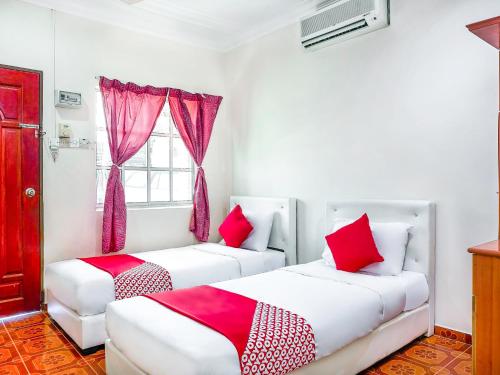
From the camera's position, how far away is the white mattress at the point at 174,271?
2.62m

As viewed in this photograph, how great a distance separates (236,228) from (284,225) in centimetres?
49

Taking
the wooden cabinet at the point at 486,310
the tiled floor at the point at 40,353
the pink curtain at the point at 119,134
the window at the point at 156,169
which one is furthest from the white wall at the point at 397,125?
the tiled floor at the point at 40,353

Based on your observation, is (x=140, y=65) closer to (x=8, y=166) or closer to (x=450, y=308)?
(x=8, y=166)

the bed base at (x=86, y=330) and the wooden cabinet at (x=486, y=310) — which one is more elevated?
the wooden cabinet at (x=486, y=310)

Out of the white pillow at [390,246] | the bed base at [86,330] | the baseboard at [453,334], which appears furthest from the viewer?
the white pillow at [390,246]

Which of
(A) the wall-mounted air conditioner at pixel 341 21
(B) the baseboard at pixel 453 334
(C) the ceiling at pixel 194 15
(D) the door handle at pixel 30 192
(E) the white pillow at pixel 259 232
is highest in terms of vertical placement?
(C) the ceiling at pixel 194 15

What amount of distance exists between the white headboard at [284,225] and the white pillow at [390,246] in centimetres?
101

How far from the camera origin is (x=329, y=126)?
11.6 feet

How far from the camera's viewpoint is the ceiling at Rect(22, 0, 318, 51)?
359cm

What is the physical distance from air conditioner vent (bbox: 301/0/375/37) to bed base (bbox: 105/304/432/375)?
7.82 feet

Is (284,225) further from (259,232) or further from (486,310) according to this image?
Result: (486,310)

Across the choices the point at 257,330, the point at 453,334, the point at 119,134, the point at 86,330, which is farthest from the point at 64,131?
the point at 453,334

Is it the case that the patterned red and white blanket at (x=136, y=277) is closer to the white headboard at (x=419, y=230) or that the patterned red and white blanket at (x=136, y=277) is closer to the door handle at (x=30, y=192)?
the door handle at (x=30, y=192)

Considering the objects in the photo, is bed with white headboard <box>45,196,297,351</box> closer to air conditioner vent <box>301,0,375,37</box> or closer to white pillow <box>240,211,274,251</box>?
white pillow <box>240,211,274,251</box>
